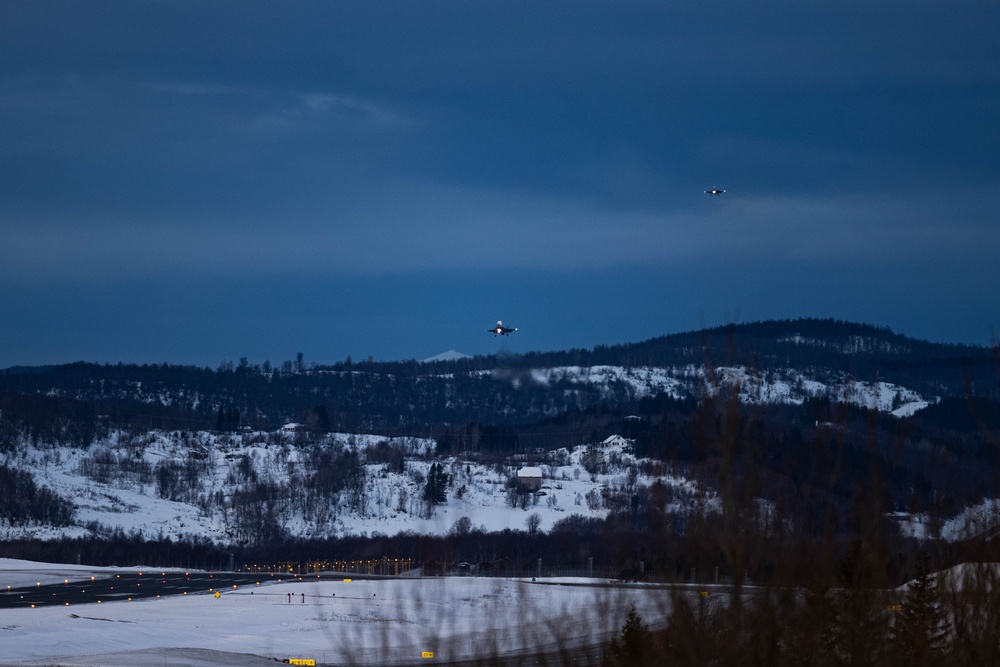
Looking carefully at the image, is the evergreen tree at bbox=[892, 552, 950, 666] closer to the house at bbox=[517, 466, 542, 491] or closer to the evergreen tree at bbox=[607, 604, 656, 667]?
the evergreen tree at bbox=[607, 604, 656, 667]

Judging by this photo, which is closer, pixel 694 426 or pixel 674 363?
pixel 694 426

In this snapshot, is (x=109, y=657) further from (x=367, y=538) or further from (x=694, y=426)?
(x=367, y=538)

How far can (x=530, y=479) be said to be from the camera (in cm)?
15600

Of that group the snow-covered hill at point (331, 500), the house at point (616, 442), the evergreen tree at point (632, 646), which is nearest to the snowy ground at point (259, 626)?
the evergreen tree at point (632, 646)

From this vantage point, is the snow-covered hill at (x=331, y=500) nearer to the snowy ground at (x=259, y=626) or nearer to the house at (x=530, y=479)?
the house at (x=530, y=479)

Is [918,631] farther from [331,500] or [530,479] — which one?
[331,500]

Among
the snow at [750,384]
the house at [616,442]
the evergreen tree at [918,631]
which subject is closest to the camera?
the evergreen tree at [918,631]

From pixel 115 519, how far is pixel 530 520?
2829 inches

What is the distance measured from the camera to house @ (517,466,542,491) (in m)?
153

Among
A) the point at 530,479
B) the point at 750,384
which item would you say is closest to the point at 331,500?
the point at 530,479

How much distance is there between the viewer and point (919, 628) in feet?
61.7

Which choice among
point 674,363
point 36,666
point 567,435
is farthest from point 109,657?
point 674,363

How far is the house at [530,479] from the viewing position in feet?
502

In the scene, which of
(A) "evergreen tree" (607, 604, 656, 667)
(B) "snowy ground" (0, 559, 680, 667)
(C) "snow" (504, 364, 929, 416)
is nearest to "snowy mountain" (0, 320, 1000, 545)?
(C) "snow" (504, 364, 929, 416)
